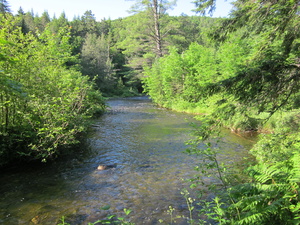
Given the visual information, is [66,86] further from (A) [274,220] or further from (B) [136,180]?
(A) [274,220]

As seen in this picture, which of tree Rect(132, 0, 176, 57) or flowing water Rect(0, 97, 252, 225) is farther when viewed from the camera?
tree Rect(132, 0, 176, 57)

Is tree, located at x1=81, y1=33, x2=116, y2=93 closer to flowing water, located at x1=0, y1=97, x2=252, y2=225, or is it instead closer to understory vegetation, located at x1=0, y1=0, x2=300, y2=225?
understory vegetation, located at x1=0, y1=0, x2=300, y2=225

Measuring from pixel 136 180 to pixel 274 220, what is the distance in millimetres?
4193

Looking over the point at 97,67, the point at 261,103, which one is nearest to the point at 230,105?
the point at 261,103

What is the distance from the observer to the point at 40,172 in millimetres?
7250

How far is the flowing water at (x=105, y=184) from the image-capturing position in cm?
507

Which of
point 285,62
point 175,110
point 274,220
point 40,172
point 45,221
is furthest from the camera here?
point 175,110

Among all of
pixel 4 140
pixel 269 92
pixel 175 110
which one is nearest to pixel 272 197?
pixel 269 92

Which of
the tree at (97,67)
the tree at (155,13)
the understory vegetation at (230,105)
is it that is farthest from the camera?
the tree at (97,67)

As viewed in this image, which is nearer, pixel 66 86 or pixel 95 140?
pixel 66 86

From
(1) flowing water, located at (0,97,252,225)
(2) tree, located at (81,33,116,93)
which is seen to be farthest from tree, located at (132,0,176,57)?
(1) flowing water, located at (0,97,252,225)

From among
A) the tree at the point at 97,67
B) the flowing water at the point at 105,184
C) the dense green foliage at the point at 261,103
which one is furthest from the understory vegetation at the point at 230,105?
the tree at the point at 97,67

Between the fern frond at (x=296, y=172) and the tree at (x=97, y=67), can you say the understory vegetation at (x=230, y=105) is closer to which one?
the fern frond at (x=296, y=172)

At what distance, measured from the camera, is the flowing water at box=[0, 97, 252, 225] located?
16.6 feet
